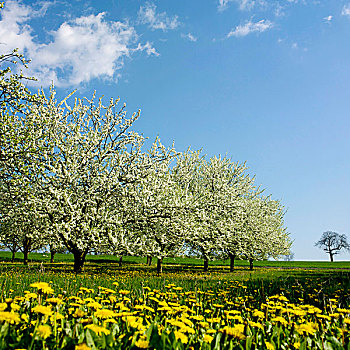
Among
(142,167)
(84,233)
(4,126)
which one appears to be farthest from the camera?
(142,167)

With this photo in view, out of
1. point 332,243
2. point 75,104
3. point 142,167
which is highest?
point 75,104

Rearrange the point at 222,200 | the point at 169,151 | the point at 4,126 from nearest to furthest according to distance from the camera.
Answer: the point at 4,126
the point at 169,151
the point at 222,200

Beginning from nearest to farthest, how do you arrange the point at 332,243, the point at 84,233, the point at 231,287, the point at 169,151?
1. the point at 231,287
2. the point at 84,233
3. the point at 169,151
4. the point at 332,243

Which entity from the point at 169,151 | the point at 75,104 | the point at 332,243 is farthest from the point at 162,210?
the point at 332,243

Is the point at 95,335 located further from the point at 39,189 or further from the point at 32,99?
the point at 39,189

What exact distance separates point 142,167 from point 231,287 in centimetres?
978

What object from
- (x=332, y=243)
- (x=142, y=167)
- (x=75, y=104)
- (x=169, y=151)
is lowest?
(x=332, y=243)

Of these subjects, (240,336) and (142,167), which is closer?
(240,336)

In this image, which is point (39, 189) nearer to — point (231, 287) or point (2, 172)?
point (2, 172)

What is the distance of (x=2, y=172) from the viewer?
12.7 m

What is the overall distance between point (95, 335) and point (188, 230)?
1632 centimetres

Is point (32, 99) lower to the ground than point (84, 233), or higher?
higher

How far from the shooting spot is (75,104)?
16.8 meters

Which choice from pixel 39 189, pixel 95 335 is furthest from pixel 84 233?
pixel 95 335
